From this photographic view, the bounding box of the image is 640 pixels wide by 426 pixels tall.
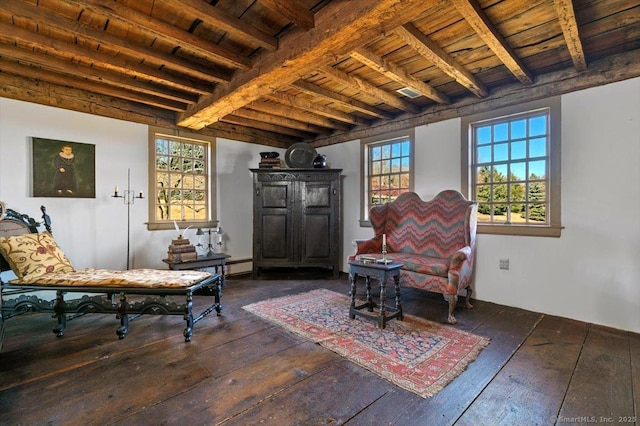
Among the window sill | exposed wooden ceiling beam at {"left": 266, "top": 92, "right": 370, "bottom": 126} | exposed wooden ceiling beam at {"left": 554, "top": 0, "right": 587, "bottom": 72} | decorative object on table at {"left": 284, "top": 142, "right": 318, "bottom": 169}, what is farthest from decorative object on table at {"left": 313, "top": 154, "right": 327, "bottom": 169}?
exposed wooden ceiling beam at {"left": 554, "top": 0, "right": 587, "bottom": 72}

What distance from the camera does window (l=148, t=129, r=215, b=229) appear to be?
13.3 ft

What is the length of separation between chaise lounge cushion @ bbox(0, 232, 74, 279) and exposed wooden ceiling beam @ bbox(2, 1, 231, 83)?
1.87 m

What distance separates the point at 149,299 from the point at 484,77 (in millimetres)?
3915

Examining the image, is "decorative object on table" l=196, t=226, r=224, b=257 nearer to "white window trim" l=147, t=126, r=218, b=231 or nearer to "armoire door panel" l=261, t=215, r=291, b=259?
"white window trim" l=147, t=126, r=218, b=231

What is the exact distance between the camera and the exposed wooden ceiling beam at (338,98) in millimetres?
3189

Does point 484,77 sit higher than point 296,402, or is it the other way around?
point 484,77

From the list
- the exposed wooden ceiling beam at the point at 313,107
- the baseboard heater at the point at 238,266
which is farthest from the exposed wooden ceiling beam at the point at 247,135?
the baseboard heater at the point at 238,266

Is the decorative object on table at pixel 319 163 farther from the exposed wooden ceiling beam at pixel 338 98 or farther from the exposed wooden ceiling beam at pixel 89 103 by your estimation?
the exposed wooden ceiling beam at pixel 89 103

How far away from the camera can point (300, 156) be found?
4.81m

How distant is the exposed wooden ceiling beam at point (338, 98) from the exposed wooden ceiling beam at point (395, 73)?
78 centimetres

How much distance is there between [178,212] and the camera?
4312mm

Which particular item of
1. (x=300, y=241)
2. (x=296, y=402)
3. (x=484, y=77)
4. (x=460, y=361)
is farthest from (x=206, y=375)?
(x=484, y=77)

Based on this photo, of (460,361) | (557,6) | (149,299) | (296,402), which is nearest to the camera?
(296,402)

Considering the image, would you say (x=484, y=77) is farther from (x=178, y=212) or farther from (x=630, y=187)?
(x=178, y=212)
